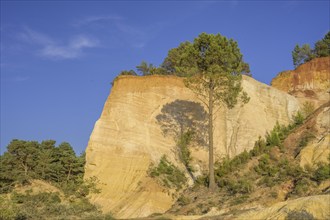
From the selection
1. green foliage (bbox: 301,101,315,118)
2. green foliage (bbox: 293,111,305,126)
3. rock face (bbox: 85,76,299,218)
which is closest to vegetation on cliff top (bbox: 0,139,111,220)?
rock face (bbox: 85,76,299,218)

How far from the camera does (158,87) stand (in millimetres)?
35906

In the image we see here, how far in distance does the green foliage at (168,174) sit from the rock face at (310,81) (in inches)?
651

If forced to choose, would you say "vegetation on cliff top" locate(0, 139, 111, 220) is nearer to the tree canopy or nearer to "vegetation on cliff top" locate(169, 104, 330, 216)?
the tree canopy

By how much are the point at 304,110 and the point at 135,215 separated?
20.1 m

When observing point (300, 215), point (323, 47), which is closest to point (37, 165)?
point (300, 215)

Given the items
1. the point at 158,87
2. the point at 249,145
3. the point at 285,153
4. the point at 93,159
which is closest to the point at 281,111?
the point at 249,145

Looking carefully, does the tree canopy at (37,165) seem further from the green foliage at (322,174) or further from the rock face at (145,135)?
the green foliage at (322,174)

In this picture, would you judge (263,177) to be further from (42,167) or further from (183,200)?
(42,167)

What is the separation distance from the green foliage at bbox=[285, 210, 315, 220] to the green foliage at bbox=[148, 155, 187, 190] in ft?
47.5

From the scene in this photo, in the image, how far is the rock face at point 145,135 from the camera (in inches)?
1148

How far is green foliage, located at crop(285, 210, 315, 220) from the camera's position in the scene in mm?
15284

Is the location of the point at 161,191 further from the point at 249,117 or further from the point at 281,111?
the point at 281,111

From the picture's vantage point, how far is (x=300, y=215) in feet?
50.6

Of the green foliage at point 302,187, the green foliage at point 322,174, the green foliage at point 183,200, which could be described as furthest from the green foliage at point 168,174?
the green foliage at point 322,174
